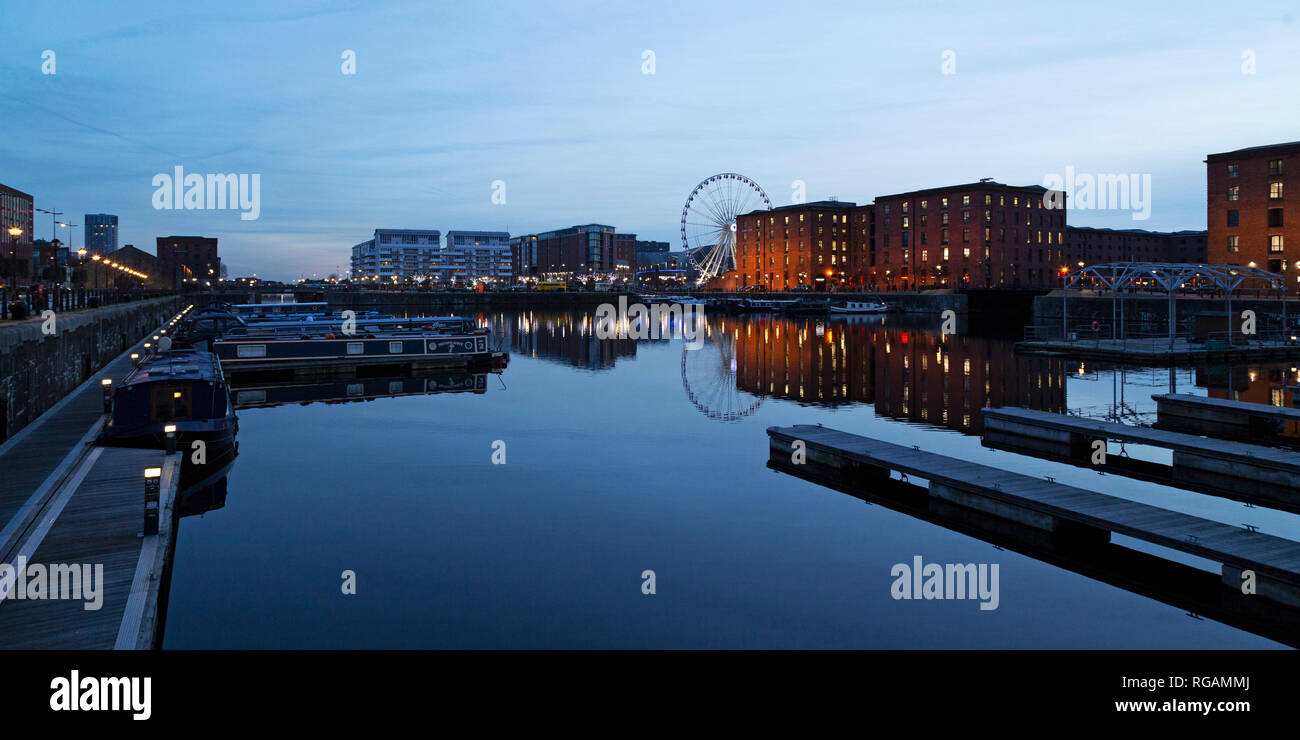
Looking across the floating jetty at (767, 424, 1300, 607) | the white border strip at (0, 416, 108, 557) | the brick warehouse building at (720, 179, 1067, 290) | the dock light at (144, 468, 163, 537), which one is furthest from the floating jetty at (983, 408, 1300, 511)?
the brick warehouse building at (720, 179, 1067, 290)

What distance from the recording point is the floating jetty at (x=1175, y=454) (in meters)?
22.6

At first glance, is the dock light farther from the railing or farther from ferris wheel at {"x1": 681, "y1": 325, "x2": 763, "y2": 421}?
the railing

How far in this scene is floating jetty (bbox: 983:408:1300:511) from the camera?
22609 millimetres

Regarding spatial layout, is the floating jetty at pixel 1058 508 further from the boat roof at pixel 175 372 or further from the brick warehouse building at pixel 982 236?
the brick warehouse building at pixel 982 236

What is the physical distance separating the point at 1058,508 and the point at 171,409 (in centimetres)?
2487

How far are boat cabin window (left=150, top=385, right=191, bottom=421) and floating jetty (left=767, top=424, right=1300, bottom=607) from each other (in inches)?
747

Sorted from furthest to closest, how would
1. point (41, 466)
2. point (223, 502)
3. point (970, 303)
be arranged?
point (970, 303)
point (223, 502)
point (41, 466)

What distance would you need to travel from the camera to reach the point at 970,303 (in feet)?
436

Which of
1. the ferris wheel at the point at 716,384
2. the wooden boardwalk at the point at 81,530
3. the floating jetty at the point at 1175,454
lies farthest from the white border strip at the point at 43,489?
the floating jetty at the point at 1175,454

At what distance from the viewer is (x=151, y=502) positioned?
15.1 m
